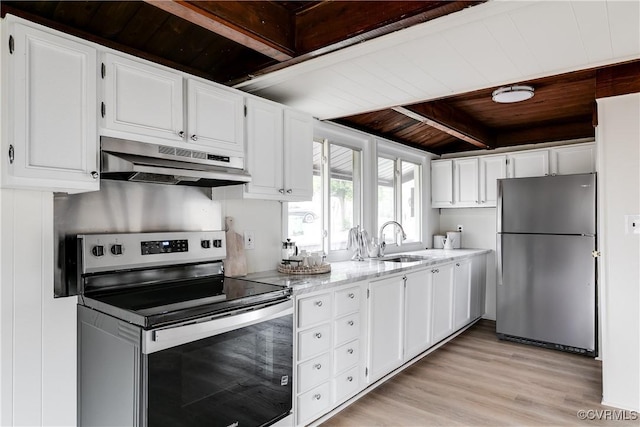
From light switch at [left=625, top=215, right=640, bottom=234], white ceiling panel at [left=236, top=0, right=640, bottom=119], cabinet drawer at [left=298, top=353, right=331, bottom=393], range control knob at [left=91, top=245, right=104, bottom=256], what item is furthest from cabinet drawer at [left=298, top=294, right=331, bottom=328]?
light switch at [left=625, top=215, right=640, bottom=234]

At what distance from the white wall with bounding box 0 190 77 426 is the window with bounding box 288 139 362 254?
5.65ft

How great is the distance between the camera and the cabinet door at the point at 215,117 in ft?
6.96

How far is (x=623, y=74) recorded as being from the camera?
104 inches

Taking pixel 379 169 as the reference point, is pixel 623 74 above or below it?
above

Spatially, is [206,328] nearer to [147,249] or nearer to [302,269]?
[147,249]

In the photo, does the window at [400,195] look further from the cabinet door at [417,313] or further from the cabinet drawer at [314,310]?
the cabinet drawer at [314,310]

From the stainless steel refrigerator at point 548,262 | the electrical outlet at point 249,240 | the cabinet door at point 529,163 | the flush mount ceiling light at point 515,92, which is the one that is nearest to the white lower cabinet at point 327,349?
the electrical outlet at point 249,240

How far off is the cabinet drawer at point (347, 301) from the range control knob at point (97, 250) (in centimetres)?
136

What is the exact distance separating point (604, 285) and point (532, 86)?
1678 mm

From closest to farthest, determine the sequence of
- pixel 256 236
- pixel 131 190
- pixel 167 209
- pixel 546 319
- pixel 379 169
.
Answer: pixel 131 190
pixel 167 209
pixel 256 236
pixel 546 319
pixel 379 169

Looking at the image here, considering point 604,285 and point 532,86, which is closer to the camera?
point 604,285

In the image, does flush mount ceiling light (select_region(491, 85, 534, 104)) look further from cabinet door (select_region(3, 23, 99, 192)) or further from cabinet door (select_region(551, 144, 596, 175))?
cabinet door (select_region(3, 23, 99, 192))

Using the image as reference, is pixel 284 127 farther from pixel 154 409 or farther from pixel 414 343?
pixel 414 343

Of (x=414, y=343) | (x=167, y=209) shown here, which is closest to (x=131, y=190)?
(x=167, y=209)
